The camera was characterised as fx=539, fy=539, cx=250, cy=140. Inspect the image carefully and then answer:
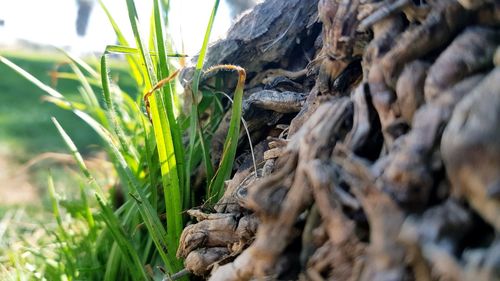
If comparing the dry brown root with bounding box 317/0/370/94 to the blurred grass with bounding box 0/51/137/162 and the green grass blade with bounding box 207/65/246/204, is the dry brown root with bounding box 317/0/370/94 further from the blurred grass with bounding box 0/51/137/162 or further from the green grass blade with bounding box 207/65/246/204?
the blurred grass with bounding box 0/51/137/162

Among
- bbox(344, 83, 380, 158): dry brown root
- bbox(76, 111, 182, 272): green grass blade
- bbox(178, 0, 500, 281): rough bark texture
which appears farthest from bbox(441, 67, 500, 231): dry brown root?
bbox(76, 111, 182, 272): green grass blade

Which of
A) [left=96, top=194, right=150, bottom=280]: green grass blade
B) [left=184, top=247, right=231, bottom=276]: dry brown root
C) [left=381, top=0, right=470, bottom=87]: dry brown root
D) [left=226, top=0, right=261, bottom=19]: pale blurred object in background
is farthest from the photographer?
[left=226, top=0, right=261, bottom=19]: pale blurred object in background

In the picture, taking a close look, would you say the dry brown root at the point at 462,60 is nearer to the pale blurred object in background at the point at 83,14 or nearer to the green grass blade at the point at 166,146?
the green grass blade at the point at 166,146

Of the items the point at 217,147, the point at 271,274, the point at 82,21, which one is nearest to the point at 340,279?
the point at 271,274

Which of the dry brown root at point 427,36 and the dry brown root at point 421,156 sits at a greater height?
the dry brown root at point 427,36

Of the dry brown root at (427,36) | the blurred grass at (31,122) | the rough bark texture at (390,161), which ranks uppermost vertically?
the dry brown root at (427,36)

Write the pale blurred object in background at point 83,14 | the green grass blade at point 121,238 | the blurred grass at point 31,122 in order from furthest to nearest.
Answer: the pale blurred object in background at point 83,14
the blurred grass at point 31,122
the green grass blade at point 121,238

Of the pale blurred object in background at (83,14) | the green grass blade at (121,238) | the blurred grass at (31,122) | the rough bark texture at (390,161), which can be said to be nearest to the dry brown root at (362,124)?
the rough bark texture at (390,161)

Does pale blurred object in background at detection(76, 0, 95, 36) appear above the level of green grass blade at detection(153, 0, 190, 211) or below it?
above

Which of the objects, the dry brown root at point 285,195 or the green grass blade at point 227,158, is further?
the green grass blade at point 227,158
